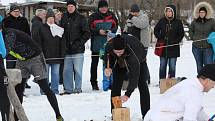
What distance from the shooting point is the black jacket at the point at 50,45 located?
957 cm

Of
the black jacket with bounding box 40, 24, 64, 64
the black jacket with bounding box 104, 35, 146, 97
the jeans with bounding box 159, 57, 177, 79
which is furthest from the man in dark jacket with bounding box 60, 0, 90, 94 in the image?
the black jacket with bounding box 104, 35, 146, 97

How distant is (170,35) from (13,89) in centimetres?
448

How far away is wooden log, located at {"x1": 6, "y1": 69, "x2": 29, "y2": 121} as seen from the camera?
635cm

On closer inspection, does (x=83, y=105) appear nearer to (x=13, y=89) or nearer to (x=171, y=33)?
(x=13, y=89)

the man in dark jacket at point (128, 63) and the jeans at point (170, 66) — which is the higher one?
the man in dark jacket at point (128, 63)

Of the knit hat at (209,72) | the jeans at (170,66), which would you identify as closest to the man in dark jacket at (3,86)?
the knit hat at (209,72)

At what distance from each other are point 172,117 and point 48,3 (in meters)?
23.2

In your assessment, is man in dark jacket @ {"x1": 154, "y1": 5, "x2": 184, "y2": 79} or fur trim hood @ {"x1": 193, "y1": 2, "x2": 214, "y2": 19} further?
man in dark jacket @ {"x1": 154, "y1": 5, "x2": 184, "y2": 79}

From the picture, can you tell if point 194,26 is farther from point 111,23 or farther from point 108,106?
point 108,106

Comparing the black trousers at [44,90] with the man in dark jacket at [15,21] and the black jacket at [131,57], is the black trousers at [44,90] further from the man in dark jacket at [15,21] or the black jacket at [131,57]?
the man in dark jacket at [15,21]

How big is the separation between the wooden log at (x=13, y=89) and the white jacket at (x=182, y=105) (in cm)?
225

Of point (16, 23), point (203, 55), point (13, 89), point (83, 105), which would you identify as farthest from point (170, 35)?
point (13, 89)

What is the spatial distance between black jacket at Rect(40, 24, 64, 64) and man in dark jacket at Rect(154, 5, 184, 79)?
2.02m

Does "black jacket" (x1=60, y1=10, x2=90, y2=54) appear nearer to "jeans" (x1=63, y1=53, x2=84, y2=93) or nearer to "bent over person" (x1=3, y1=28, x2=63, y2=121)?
"jeans" (x1=63, y1=53, x2=84, y2=93)
